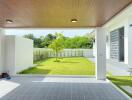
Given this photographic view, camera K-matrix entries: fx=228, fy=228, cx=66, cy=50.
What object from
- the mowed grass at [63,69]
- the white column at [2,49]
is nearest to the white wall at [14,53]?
the white column at [2,49]

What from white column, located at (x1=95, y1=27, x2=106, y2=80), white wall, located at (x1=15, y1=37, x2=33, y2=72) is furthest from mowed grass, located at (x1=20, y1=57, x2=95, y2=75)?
white column, located at (x1=95, y1=27, x2=106, y2=80)

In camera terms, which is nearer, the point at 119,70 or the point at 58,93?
the point at 58,93

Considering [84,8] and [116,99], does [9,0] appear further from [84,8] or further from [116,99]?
[116,99]

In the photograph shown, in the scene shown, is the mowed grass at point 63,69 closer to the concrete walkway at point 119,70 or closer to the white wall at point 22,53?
the white wall at point 22,53

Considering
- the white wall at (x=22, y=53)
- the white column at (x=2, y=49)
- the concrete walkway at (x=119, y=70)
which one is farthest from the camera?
the concrete walkway at (x=119, y=70)

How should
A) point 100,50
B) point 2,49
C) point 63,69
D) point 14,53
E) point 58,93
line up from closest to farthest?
point 58,93 < point 100,50 < point 2,49 < point 14,53 < point 63,69

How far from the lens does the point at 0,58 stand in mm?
11289

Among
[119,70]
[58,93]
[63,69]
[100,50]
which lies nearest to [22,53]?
[63,69]

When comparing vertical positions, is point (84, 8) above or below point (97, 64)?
above

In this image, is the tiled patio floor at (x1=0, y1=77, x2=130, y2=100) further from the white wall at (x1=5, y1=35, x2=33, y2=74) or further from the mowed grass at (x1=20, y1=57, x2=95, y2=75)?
the mowed grass at (x1=20, y1=57, x2=95, y2=75)

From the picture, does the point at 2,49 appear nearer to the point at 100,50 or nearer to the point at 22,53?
the point at 22,53

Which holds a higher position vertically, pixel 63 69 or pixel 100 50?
pixel 100 50

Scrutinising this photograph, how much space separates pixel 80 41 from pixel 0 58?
3498cm

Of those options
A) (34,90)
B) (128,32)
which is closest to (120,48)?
(128,32)
